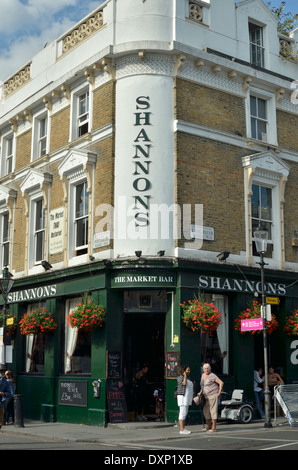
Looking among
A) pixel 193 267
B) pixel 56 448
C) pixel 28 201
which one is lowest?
pixel 56 448

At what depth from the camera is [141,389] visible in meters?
18.7

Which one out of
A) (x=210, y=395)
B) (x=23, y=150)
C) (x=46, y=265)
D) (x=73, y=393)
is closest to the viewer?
(x=210, y=395)

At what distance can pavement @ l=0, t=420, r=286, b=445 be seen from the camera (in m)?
14.7

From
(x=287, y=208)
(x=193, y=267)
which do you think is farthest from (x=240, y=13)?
(x=193, y=267)

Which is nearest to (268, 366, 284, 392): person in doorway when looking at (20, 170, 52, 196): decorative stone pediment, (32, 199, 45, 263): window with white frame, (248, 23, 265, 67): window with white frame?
(32, 199, 45, 263): window with white frame

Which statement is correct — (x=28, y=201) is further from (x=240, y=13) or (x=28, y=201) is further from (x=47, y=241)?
(x=240, y=13)

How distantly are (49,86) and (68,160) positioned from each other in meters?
3.30

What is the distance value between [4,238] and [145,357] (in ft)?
29.7

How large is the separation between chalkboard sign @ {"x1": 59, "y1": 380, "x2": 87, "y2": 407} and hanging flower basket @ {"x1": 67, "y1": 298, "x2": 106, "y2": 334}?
1.93 meters

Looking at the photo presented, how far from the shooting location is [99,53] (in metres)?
19.8

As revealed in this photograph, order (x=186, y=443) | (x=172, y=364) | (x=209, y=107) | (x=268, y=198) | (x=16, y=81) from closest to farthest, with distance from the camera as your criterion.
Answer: (x=186, y=443) → (x=172, y=364) → (x=209, y=107) → (x=268, y=198) → (x=16, y=81)

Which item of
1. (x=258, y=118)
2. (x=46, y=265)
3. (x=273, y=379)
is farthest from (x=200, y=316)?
(x=258, y=118)

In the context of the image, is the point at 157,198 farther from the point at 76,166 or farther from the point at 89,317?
the point at 89,317

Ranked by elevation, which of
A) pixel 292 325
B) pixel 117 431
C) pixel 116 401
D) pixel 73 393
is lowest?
pixel 117 431
